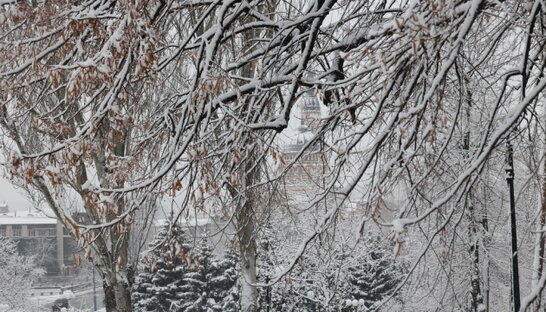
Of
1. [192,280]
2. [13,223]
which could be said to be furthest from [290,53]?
[13,223]

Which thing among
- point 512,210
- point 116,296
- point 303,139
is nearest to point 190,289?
point 116,296

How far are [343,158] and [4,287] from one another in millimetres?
29788

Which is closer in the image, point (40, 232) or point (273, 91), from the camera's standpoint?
point (273, 91)

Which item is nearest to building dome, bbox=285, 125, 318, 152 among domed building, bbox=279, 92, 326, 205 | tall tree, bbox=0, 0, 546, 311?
domed building, bbox=279, 92, 326, 205

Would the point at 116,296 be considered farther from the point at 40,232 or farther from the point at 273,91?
the point at 40,232

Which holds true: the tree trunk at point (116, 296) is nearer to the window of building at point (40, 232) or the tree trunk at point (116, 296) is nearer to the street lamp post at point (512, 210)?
the street lamp post at point (512, 210)

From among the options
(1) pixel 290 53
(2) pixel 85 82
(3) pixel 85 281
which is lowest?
(3) pixel 85 281

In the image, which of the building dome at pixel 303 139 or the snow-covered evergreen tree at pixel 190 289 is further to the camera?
the snow-covered evergreen tree at pixel 190 289

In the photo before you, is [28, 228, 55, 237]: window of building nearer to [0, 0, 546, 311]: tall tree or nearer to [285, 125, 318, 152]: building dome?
[285, 125, 318, 152]: building dome

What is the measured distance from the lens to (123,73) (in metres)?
3.25

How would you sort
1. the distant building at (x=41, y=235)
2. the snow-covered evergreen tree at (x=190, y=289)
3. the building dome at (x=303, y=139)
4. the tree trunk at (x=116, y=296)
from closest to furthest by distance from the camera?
the building dome at (x=303, y=139) < the tree trunk at (x=116, y=296) < the snow-covered evergreen tree at (x=190, y=289) < the distant building at (x=41, y=235)

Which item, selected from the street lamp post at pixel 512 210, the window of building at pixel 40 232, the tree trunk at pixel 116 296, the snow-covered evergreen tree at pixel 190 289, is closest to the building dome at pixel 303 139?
the street lamp post at pixel 512 210

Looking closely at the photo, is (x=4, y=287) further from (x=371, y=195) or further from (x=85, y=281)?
(x=85, y=281)

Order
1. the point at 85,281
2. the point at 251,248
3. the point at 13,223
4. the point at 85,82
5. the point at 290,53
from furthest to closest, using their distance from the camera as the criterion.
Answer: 1. the point at 13,223
2. the point at 85,281
3. the point at 251,248
4. the point at 290,53
5. the point at 85,82
